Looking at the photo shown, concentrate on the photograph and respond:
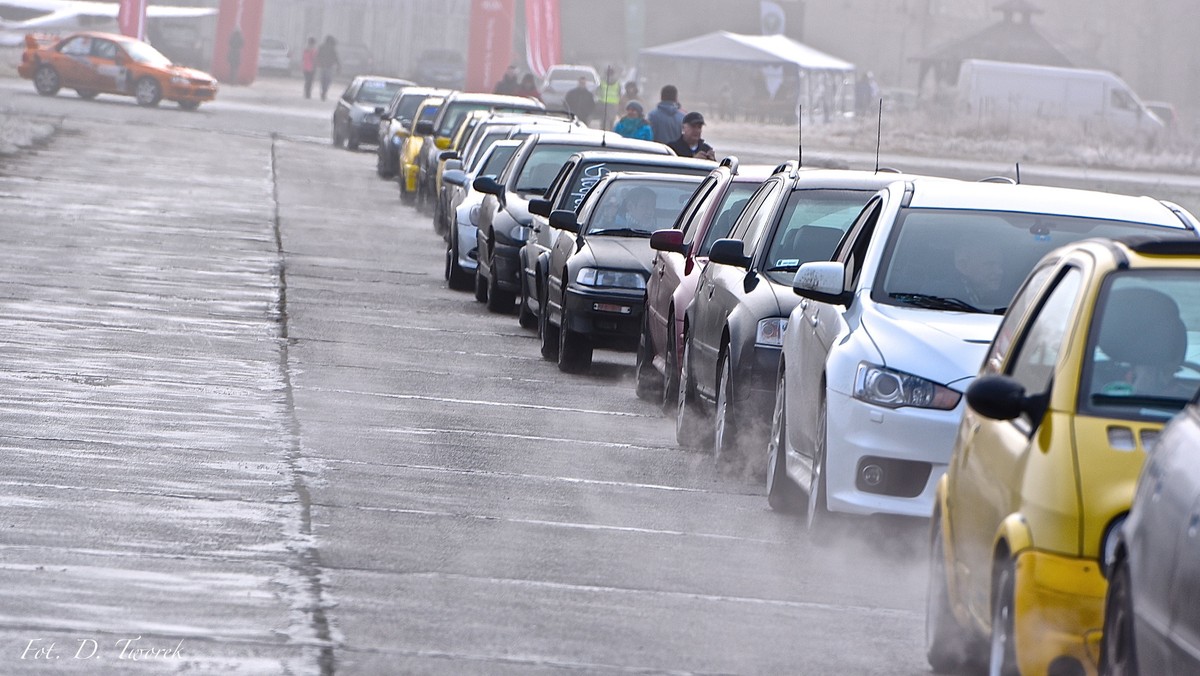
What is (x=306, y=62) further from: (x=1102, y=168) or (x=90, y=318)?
(x=90, y=318)

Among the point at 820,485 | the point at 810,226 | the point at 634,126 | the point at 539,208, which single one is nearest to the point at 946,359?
the point at 820,485

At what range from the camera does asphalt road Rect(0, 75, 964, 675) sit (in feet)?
22.8

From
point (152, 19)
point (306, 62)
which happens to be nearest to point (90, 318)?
point (306, 62)

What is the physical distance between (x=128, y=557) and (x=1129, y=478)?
4020mm

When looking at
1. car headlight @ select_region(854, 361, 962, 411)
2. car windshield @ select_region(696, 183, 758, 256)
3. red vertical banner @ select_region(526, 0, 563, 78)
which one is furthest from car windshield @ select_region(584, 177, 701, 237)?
red vertical banner @ select_region(526, 0, 563, 78)

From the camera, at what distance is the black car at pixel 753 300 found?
36.7 feet

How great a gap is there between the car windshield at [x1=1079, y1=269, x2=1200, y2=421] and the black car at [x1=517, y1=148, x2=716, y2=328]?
11085mm

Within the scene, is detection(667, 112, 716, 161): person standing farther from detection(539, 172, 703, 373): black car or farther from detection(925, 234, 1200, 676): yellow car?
detection(925, 234, 1200, 676): yellow car

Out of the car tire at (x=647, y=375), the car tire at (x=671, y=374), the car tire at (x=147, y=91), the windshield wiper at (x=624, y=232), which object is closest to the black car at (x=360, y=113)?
the car tire at (x=147, y=91)

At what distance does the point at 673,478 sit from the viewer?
1123cm

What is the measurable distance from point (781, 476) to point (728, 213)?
4.21m

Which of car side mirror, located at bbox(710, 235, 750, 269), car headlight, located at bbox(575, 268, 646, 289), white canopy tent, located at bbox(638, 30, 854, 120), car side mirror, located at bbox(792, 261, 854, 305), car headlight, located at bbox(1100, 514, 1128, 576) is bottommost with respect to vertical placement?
car headlight, located at bbox(575, 268, 646, 289)

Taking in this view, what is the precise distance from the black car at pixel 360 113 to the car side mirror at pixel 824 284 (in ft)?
123

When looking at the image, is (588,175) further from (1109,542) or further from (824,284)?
(1109,542)
